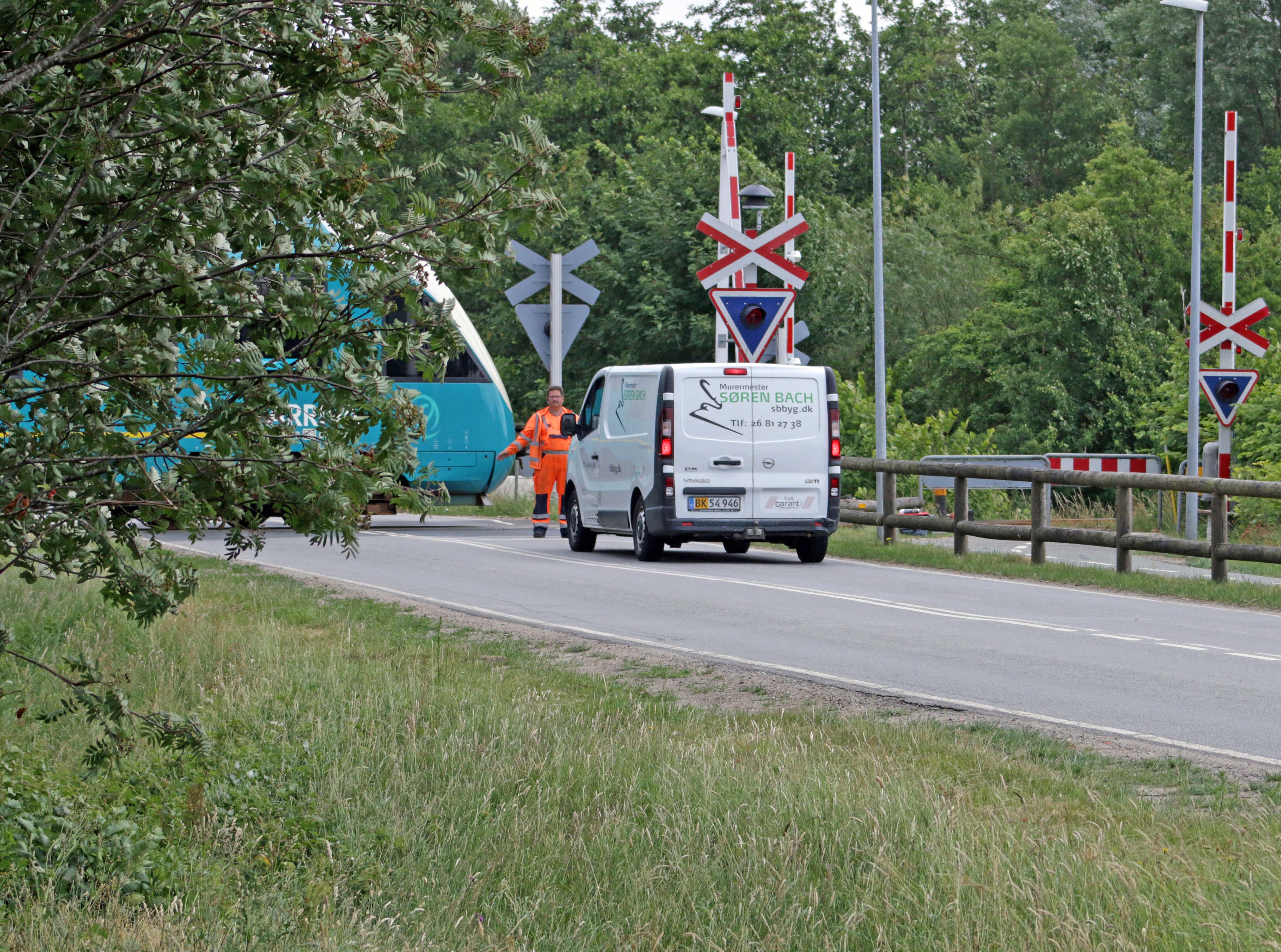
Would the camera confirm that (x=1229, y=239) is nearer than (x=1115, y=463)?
Yes

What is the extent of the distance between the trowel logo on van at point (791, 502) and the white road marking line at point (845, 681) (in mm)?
4742

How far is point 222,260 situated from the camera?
5266 millimetres

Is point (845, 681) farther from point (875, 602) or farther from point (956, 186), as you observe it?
point (956, 186)

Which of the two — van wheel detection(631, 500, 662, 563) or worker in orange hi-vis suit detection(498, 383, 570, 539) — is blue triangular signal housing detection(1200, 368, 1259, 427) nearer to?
van wheel detection(631, 500, 662, 563)

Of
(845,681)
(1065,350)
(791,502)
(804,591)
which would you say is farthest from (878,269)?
(1065,350)

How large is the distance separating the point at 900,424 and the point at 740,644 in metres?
23.1

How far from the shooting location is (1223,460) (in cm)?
2170

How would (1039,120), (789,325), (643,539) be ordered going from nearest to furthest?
(643,539)
(789,325)
(1039,120)

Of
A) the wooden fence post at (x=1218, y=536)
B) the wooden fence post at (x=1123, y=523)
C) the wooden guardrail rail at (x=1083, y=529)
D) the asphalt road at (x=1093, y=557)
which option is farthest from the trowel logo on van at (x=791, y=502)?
the wooden fence post at (x=1218, y=536)

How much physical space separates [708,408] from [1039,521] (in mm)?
4071

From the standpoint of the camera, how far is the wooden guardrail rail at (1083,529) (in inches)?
668

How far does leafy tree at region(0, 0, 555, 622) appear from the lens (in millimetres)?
4727

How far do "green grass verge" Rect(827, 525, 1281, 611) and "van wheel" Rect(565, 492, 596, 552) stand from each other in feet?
9.84

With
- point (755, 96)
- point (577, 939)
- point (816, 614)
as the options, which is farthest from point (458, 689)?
point (755, 96)
